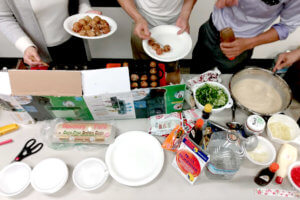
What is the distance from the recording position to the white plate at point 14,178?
884mm

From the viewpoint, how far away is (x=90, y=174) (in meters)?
0.94

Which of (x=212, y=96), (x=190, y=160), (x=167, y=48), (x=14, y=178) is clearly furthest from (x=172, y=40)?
(x=14, y=178)

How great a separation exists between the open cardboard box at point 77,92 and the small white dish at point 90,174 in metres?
0.28

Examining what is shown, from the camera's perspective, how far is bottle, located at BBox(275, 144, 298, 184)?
0.91m

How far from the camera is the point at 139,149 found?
102cm

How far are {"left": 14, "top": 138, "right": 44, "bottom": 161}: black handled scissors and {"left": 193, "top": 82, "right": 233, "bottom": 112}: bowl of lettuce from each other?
0.89 meters

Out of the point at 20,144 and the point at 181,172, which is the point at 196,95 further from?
the point at 20,144

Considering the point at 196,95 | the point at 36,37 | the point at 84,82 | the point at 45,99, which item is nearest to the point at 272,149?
the point at 196,95

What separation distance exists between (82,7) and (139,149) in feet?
4.11

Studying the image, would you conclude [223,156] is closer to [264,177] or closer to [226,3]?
[264,177]

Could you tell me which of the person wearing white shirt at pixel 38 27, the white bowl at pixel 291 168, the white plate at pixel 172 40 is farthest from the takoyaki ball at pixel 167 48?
the white bowl at pixel 291 168

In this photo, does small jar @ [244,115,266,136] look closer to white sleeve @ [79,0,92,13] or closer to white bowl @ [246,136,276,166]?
white bowl @ [246,136,276,166]

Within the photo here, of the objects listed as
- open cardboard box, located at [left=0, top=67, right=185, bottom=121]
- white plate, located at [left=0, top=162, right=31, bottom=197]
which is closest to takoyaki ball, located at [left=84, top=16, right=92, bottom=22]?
open cardboard box, located at [left=0, top=67, right=185, bottom=121]

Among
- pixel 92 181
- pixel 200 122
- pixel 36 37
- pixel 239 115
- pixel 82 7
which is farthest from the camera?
pixel 82 7
